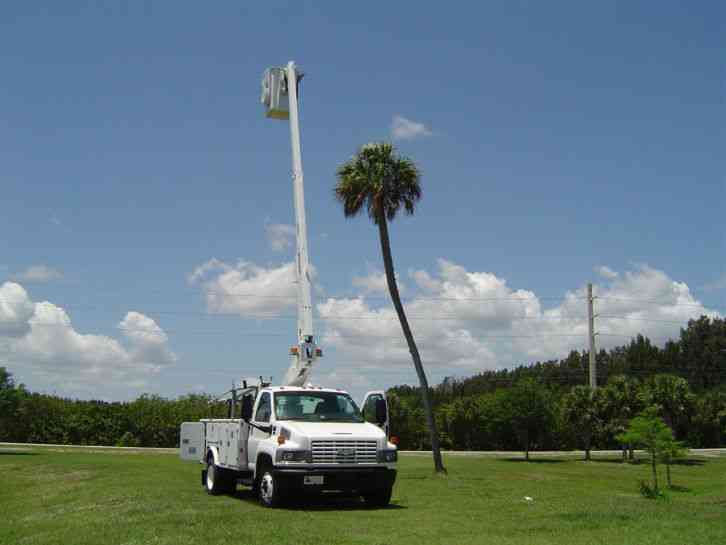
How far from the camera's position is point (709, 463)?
5978cm

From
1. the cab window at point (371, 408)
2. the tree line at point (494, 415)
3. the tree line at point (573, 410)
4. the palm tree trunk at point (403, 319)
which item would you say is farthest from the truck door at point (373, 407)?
the tree line at point (573, 410)

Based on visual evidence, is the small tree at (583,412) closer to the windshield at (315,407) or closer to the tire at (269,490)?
the windshield at (315,407)

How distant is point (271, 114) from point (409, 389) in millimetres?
90559

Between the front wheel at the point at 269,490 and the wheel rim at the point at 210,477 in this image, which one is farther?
the wheel rim at the point at 210,477

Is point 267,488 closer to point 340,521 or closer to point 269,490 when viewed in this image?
point 269,490

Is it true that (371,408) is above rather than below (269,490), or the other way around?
above

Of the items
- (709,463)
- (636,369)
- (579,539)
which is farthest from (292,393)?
(636,369)

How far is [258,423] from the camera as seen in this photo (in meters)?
18.2

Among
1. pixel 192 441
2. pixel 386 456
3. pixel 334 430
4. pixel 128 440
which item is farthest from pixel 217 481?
pixel 128 440

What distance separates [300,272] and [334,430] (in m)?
7.65

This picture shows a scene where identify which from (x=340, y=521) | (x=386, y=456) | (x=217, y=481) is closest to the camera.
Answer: (x=340, y=521)

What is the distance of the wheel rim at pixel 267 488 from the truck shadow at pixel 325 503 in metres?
0.34

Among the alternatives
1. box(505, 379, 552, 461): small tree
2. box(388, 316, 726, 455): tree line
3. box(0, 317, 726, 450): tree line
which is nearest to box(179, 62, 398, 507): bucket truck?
box(0, 317, 726, 450): tree line

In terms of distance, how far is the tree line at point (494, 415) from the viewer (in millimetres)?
64688
